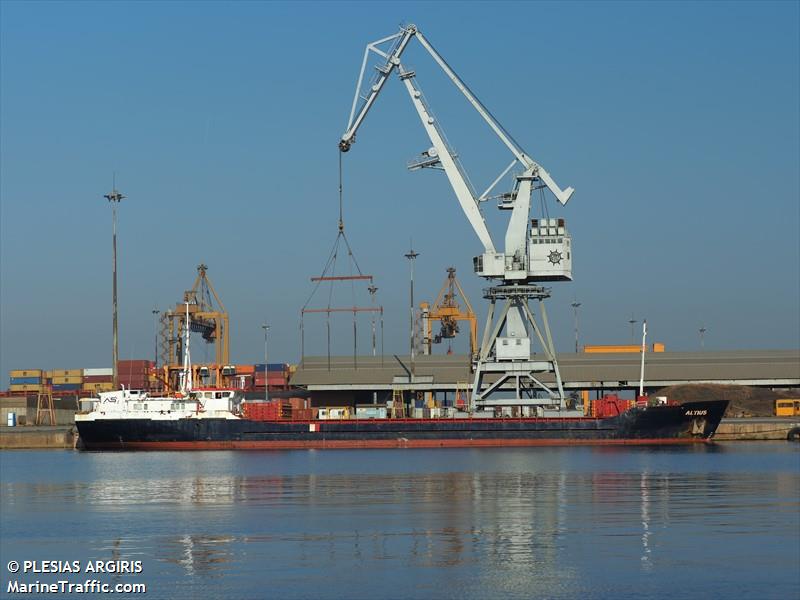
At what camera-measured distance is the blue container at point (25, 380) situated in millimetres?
185375

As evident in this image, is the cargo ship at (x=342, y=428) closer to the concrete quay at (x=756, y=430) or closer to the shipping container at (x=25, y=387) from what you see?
the concrete quay at (x=756, y=430)

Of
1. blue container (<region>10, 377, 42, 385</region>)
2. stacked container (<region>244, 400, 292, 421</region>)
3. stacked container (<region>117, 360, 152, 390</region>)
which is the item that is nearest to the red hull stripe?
stacked container (<region>244, 400, 292, 421</region>)

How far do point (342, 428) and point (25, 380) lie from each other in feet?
373

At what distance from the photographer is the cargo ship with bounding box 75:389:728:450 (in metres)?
84.4

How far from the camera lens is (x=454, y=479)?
2013 inches

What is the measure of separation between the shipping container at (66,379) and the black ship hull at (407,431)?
103538mm

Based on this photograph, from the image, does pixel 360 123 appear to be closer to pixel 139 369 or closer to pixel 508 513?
pixel 508 513

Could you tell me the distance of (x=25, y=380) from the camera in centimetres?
18625

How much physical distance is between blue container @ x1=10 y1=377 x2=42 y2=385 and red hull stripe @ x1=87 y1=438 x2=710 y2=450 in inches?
4144

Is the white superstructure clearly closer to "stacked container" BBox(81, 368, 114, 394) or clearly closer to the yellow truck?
the yellow truck

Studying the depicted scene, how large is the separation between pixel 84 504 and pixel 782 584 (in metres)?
27.2

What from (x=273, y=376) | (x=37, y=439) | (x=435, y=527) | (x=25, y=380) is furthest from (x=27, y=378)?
(x=435, y=527)

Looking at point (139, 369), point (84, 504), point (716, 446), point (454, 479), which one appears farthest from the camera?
point (139, 369)

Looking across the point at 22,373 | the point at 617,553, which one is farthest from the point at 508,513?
Answer: the point at 22,373
